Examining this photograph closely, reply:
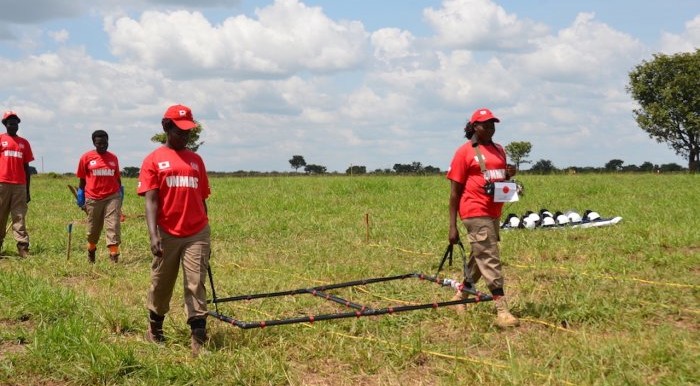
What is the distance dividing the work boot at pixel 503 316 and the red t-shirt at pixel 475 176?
2.59 feet

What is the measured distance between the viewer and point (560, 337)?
227 inches

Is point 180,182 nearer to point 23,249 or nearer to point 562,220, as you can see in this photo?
point 23,249

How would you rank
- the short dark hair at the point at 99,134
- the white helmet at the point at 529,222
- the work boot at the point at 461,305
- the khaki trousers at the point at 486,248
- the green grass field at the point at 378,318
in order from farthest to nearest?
the white helmet at the point at 529,222
the short dark hair at the point at 99,134
the work boot at the point at 461,305
the khaki trousers at the point at 486,248
the green grass field at the point at 378,318

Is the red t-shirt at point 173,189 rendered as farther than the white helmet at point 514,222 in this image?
No

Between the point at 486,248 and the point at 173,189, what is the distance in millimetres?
2826

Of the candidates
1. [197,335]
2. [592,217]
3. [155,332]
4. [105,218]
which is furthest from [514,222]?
[197,335]

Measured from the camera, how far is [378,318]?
685 centimetres

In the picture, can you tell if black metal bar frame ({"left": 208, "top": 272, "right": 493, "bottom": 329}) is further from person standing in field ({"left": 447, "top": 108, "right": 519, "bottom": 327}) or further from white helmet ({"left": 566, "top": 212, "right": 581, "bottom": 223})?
white helmet ({"left": 566, "top": 212, "right": 581, "bottom": 223})

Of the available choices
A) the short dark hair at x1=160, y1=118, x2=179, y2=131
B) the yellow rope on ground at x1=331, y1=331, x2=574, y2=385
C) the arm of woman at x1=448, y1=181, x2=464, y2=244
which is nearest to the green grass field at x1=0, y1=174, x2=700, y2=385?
the yellow rope on ground at x1=331, y1=331, x2=574, y2=385

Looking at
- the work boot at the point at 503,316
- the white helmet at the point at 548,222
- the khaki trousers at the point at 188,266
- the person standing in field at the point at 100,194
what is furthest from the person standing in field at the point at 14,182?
the white helmet at the point at 548,222

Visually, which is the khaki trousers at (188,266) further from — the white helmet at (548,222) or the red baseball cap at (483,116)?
the white helmet at (548,222)

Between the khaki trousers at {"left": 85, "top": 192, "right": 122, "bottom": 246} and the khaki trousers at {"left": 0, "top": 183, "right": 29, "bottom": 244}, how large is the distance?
54.9 inches

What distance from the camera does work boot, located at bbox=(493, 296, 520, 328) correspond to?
6.25 m

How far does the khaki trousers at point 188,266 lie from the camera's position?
5.71m
